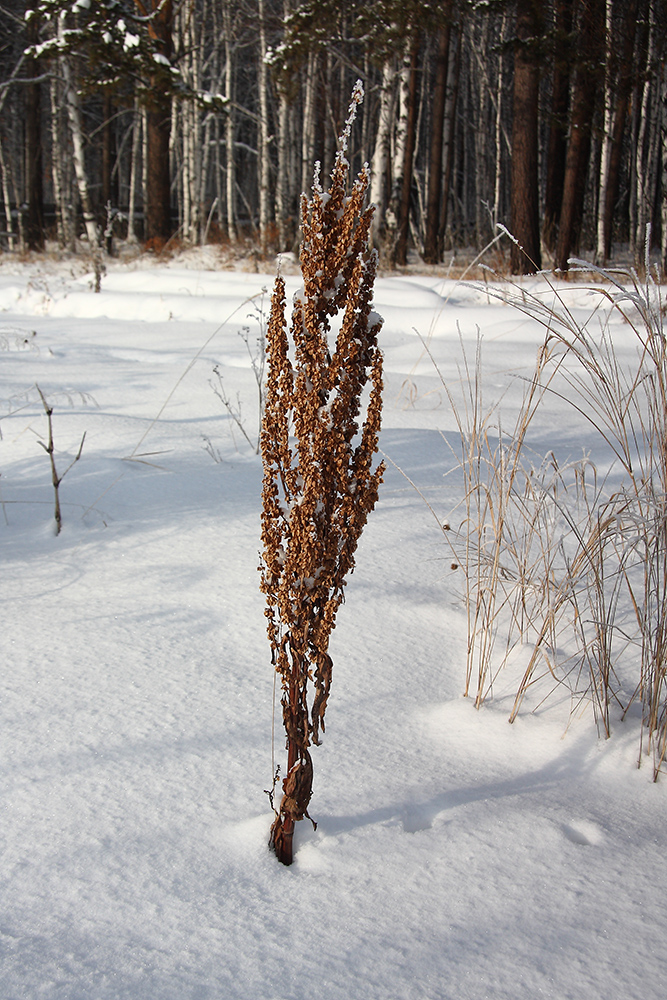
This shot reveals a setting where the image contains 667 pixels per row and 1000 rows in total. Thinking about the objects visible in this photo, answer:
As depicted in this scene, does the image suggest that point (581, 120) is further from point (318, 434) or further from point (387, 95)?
point (318, 434)

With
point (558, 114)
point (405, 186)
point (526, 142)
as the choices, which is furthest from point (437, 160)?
point (526, 142)

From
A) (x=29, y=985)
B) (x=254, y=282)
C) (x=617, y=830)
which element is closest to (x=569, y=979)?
(x=617, y=830)

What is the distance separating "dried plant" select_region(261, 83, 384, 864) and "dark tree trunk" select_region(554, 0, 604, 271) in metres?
9.10

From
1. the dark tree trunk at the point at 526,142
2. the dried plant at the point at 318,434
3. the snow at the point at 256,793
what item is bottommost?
the snow at the point at 256,793

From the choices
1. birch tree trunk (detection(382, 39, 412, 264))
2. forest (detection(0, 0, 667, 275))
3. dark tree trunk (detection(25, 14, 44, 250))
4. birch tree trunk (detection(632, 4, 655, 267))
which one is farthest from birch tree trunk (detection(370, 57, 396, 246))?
dark tree trunk (detection(25, 14, 44, 250))

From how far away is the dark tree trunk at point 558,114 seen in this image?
9094mm

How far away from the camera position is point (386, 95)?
1123cm

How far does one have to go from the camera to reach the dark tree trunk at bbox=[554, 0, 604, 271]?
965cm

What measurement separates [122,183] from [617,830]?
3429cm

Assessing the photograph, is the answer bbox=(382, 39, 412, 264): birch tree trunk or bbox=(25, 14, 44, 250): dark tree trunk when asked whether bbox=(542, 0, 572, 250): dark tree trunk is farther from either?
bbox=(25, 14, 44, 250): dark tree trunk

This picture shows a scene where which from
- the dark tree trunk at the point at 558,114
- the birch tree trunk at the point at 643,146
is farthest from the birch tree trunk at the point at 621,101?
the dark tree trunk at the point at 558,114

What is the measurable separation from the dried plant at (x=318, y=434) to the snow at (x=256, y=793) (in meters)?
0.17

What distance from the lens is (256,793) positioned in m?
1.34

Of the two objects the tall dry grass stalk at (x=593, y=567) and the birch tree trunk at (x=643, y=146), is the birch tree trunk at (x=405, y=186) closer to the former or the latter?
the birch tree trunk at (x=643, y=146)
